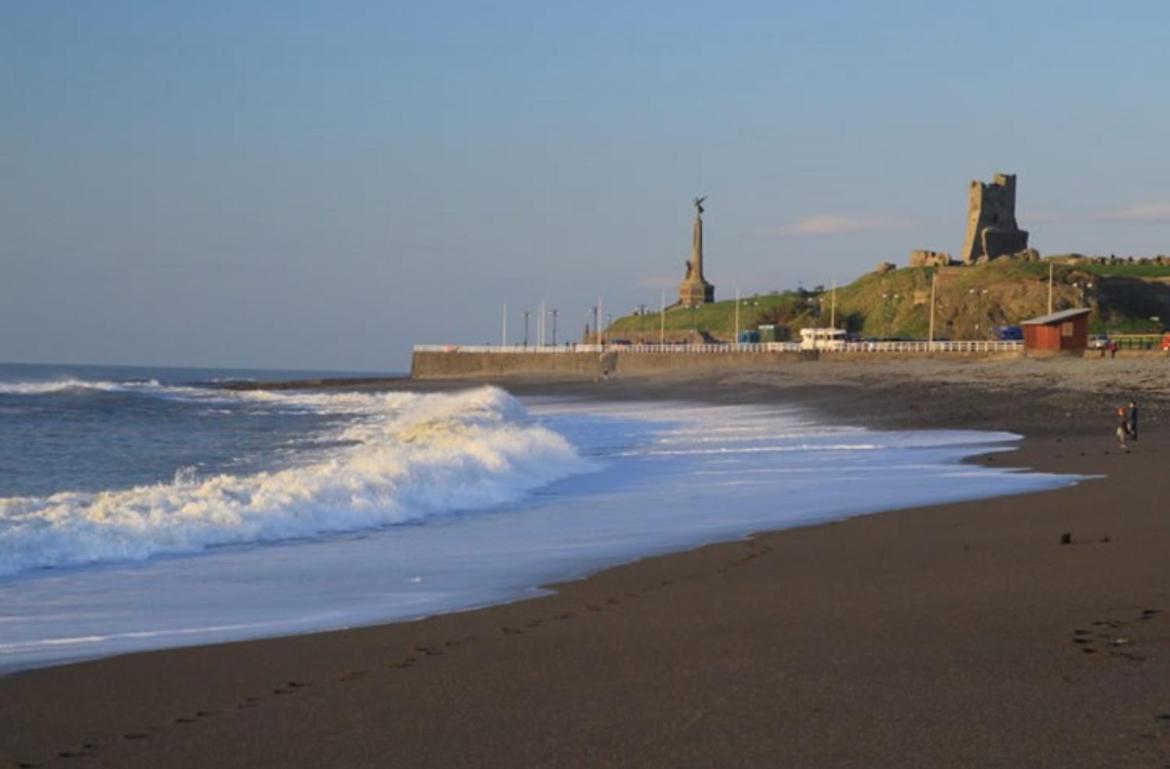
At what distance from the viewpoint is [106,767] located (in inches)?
221

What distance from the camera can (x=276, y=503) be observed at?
615 inches

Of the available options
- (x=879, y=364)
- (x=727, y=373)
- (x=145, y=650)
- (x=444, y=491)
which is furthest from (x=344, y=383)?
(x=145, y=650)

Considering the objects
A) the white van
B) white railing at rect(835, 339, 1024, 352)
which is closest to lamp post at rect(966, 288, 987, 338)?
the white van

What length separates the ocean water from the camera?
9836mm

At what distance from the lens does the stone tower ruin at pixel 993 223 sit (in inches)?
4269

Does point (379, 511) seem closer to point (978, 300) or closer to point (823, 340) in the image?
point (823, 340)

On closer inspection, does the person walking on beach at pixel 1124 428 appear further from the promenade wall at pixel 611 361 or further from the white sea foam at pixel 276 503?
the promenade wall at pixel 611 361

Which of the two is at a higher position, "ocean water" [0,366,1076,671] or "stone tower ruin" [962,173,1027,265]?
"stone tower ruin" [962,173,1027,265]

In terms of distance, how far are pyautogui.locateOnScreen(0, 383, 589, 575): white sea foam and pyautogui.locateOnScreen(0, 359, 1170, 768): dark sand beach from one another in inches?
180

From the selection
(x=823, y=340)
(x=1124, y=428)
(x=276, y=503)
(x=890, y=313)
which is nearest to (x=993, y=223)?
(x=890, y=313)

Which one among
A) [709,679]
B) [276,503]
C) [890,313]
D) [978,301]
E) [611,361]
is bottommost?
[276,503]

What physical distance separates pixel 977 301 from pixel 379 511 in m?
76.8

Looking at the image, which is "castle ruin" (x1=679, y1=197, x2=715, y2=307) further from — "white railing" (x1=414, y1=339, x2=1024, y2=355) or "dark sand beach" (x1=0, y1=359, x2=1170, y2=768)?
"dark sand beach" (x1=0, y1=359, x2=1170, y2=768)

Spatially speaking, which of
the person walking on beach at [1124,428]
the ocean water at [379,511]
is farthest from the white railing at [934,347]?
the person walking on beach at [1124,428]
